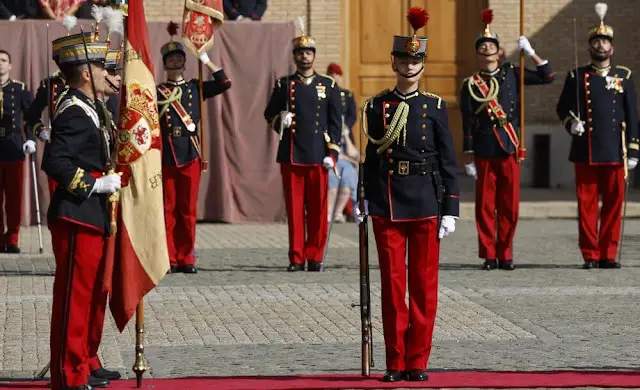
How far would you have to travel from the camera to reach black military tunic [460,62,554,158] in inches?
594

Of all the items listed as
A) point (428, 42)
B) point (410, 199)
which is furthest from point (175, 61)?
point (428, 42)

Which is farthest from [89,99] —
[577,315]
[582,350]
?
[577,315]

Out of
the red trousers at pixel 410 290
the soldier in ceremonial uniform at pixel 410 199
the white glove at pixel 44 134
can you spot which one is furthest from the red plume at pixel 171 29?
the red trousers at pixel 410 290

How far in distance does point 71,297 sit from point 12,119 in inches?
343

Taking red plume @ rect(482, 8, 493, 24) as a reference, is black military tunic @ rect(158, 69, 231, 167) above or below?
below

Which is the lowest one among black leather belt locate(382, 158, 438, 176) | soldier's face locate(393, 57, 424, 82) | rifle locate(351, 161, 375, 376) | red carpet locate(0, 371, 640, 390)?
red carpet locate(0, 371, 640, 390)

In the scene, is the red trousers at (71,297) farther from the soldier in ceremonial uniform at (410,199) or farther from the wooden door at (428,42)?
the wooden door at (428,42)

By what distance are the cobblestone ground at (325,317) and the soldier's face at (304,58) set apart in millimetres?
1943

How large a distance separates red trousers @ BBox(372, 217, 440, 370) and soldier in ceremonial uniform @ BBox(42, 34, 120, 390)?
1.65 metres

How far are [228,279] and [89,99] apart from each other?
19.6ft

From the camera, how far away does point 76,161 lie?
848 cm

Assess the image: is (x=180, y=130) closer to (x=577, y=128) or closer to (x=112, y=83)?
(x=577, y=128)

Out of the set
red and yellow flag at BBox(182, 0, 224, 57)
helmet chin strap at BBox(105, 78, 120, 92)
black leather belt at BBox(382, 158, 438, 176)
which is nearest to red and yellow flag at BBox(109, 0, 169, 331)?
helmet chin strap at BBox(105, 78, 120, 92)

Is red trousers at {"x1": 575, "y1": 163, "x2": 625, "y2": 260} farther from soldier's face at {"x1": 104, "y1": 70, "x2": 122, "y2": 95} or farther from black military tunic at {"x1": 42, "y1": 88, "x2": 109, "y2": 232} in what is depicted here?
black military tunic at {"x1": 42, "y1": 88, "x2": 109, "y2": 232}
